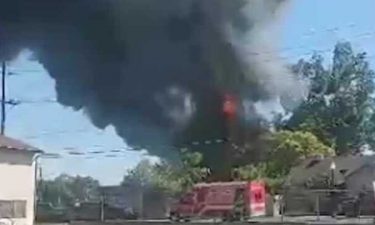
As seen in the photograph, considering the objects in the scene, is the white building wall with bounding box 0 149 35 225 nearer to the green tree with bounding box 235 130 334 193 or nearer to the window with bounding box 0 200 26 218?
the window with bounding box 0 200 26 218

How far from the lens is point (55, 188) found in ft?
211

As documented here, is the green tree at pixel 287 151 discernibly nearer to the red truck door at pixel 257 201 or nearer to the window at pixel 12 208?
the red truck door at pixel 257 201

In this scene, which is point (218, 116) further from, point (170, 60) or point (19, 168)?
point (19, 168)

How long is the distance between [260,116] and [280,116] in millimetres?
26436

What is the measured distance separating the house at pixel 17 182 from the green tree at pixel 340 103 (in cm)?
4260

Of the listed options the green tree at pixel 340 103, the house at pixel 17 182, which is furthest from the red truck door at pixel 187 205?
the green tree at pixel 340 103

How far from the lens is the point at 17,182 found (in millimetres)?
38281

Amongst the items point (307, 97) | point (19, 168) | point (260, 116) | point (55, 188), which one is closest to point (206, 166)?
point (260, 116)

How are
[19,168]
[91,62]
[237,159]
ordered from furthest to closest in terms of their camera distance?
[237,159] → [91,62] → [19,168]

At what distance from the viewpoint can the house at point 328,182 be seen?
4316 centimetres

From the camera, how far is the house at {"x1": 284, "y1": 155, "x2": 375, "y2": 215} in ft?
142

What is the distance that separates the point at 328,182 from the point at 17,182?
25.8 m

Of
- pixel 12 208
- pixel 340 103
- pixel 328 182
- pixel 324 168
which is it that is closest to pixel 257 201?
pixel 12 208

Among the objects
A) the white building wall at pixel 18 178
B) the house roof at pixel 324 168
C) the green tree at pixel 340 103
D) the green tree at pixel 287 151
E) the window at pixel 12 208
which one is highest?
the green tree at pixel 340 103
